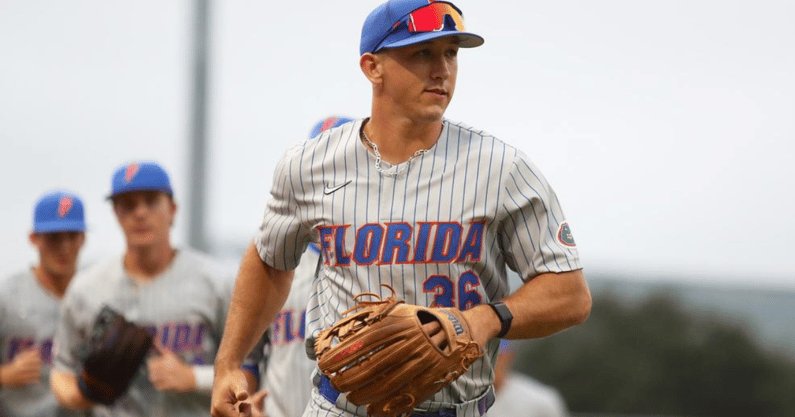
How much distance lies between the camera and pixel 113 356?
237 inches

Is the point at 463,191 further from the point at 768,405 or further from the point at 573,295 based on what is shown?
the point at 768,405

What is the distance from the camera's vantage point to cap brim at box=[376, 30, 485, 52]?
3.57 meters

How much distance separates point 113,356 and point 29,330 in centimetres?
174

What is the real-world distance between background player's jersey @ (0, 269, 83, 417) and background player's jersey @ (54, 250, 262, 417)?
3.62 feet

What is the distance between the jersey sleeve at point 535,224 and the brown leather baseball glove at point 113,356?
287 cm

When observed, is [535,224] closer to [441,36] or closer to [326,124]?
[441,36]

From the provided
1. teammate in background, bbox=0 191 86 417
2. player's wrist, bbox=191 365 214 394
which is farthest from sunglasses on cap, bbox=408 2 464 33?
teammate in background, bbox=0 191 86 417

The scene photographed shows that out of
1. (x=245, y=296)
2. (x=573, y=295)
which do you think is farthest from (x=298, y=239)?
(x=573, y=295)

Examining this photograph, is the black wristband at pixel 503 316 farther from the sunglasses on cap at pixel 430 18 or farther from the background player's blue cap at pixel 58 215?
the background player's blue cap at pixel 58 215

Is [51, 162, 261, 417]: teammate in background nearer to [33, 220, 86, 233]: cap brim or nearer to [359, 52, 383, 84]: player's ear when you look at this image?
[33, 220, 86, 233]: cap brim

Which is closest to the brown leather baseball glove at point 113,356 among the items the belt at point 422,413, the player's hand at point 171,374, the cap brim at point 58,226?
the player's hand at point 171,374

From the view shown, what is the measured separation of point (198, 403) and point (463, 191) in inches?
117

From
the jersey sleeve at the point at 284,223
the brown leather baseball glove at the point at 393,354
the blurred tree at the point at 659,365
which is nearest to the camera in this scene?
the brown leather baseball glove at the point at 393,354

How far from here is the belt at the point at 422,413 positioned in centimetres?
363
